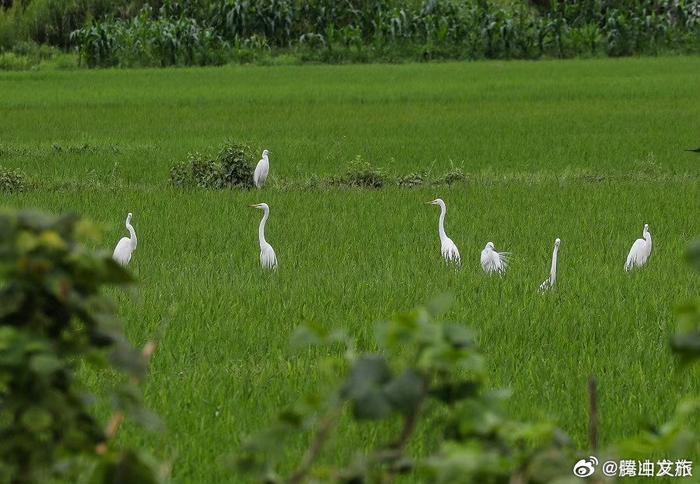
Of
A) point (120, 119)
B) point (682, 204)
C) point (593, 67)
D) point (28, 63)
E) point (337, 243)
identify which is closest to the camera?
point (337, 243)

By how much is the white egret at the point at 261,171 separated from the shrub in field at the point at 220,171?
1.15ft

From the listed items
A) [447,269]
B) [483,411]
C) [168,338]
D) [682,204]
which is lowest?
[682,204]

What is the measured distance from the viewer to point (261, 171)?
10414 millimetres

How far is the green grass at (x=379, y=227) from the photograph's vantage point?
433cm

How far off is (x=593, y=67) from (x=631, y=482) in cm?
2225

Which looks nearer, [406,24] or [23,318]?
[23,318]

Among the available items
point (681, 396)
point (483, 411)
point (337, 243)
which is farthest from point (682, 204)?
point (483, 411)

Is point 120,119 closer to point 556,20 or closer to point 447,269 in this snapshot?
point 447,269

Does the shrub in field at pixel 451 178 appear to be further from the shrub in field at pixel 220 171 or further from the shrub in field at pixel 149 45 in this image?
the shrub in field at pixel 149 45

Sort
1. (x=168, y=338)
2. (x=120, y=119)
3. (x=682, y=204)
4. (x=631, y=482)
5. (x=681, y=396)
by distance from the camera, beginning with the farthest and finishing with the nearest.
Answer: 1. (x=120, y=119)
2. (x=682, y=204)
3. (x=168, y=338)
4. (x=681, y=396)
5. (x=631, y=482)

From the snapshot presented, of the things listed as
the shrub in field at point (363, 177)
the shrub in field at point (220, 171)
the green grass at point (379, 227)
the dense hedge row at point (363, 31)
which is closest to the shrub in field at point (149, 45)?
the dense hedge row at point (363, 31)

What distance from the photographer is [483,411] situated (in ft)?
4.47

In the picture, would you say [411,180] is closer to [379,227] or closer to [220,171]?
[220,171]

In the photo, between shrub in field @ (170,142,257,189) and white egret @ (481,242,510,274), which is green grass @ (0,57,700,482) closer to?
white egret @ (481,242,510,274)
